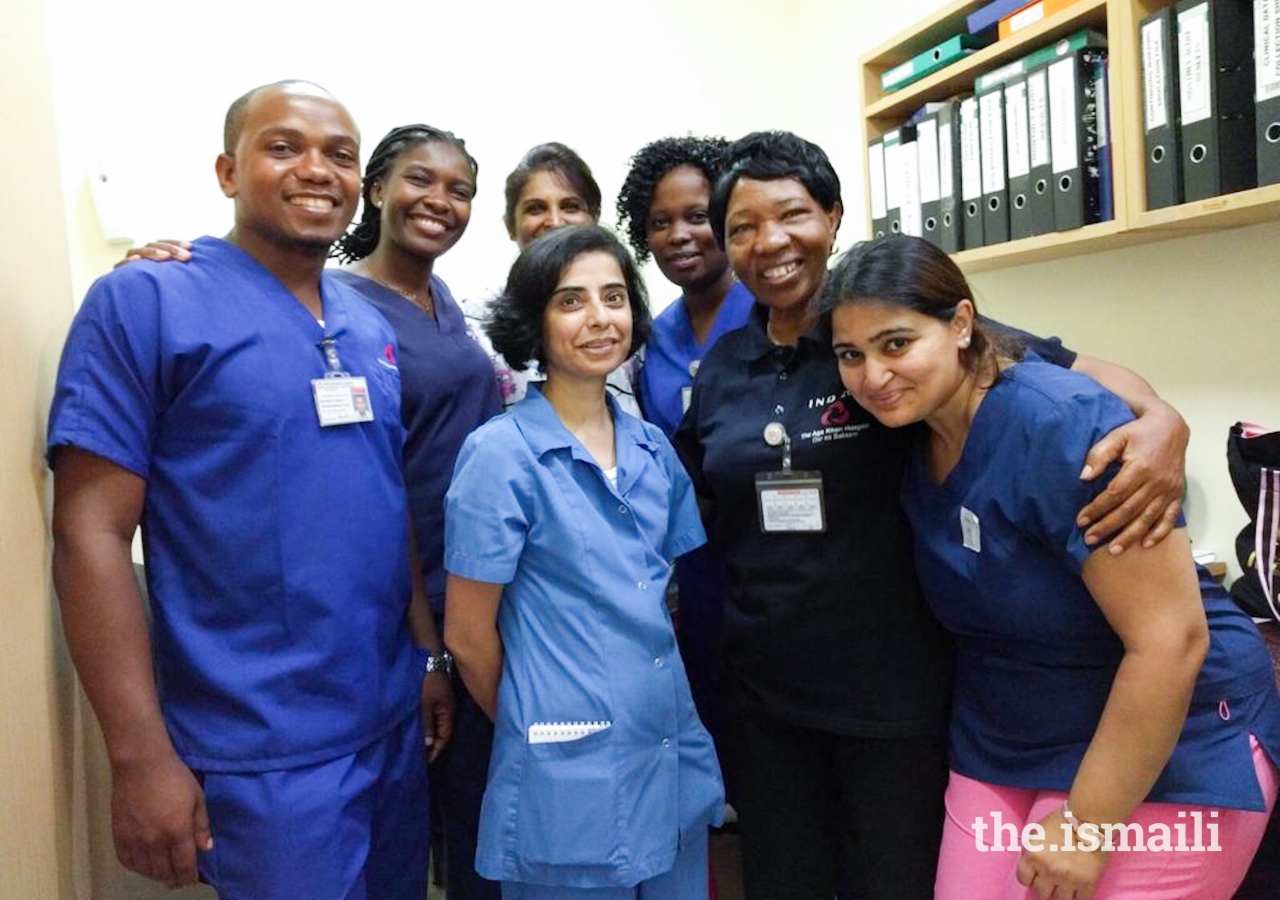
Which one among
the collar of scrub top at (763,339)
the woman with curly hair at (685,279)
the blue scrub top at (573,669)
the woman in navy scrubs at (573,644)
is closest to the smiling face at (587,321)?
the woman in navy scrubs at (573,644)

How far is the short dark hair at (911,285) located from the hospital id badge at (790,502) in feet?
0.88

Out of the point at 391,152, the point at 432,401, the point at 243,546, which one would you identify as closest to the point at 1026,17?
the point at 391,152

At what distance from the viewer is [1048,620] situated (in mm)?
1118

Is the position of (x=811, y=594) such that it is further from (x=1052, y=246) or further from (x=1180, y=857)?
(x=1052, y=246)

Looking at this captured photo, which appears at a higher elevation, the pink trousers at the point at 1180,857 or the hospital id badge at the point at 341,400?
the hospital id badge at the point at 341,400

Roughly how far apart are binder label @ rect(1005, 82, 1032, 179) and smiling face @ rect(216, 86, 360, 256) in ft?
4.78

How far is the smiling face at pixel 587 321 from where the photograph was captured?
1355mm

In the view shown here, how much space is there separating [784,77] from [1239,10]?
1737mm

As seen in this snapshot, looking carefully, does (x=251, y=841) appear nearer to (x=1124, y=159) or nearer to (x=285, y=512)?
(x=285, y=512)

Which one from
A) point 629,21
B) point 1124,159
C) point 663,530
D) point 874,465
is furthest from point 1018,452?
point 629,21

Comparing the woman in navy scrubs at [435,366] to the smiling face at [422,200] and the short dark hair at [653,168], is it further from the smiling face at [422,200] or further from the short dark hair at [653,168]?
the short dark hair at [653,168]

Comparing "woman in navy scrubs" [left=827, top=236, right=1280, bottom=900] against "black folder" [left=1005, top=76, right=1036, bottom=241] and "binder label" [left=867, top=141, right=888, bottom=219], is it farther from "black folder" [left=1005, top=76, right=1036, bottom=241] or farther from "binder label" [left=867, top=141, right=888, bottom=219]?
"binder label" [left=867, top=141, right=888, bottom=219]

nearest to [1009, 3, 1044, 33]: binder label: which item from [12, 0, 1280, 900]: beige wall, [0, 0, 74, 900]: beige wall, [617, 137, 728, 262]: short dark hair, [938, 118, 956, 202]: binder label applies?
[938, 118, 956, 202]: binder label

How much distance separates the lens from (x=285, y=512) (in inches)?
45.0
